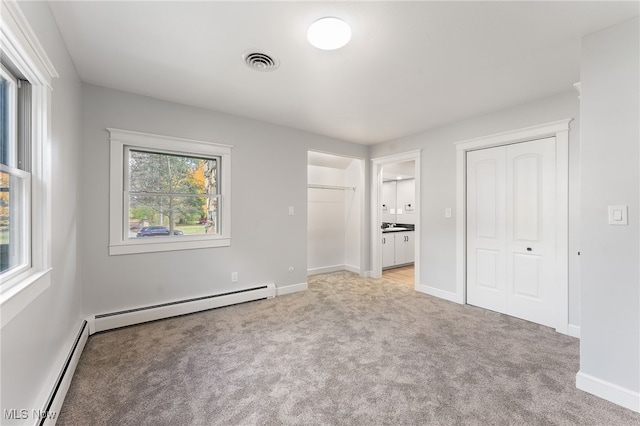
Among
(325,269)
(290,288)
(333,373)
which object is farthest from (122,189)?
(325,269)

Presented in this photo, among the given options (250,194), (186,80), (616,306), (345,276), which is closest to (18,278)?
(186,80)

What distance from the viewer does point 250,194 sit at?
12.0ft

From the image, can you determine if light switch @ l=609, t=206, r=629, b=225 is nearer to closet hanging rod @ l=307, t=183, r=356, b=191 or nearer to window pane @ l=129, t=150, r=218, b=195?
window pane @ l=129, t=150, r=218, b=195

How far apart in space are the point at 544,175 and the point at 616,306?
1.66 meters

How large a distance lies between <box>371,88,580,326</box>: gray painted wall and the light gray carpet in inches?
31.0

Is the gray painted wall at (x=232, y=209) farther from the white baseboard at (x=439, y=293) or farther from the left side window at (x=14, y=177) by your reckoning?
the white baseboard at (x=439, y=293)

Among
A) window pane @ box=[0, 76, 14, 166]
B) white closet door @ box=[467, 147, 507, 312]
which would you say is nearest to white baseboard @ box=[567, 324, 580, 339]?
white closet door @ box=[467, 147, 507, 312]

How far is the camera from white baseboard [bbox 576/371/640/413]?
1699mm

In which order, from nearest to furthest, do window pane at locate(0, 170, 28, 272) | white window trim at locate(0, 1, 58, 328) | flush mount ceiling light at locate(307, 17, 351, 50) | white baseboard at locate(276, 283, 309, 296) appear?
white window trim at locate(0, 1, 58, 328) → window pane at locate(0, 170, 28, 272) → flush mount ceiling light at locate(307, 17, 351, 50) → white baseboard at locate(276, 283, 309, 296)

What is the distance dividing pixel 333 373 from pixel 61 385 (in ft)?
5.79

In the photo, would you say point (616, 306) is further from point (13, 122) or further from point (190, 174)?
point (190, 174)

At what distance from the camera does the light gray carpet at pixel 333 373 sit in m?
1.64

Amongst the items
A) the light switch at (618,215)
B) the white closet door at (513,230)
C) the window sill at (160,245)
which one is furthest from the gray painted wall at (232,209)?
the light switch at (618,215)

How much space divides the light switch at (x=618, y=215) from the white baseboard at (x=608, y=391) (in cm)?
106
